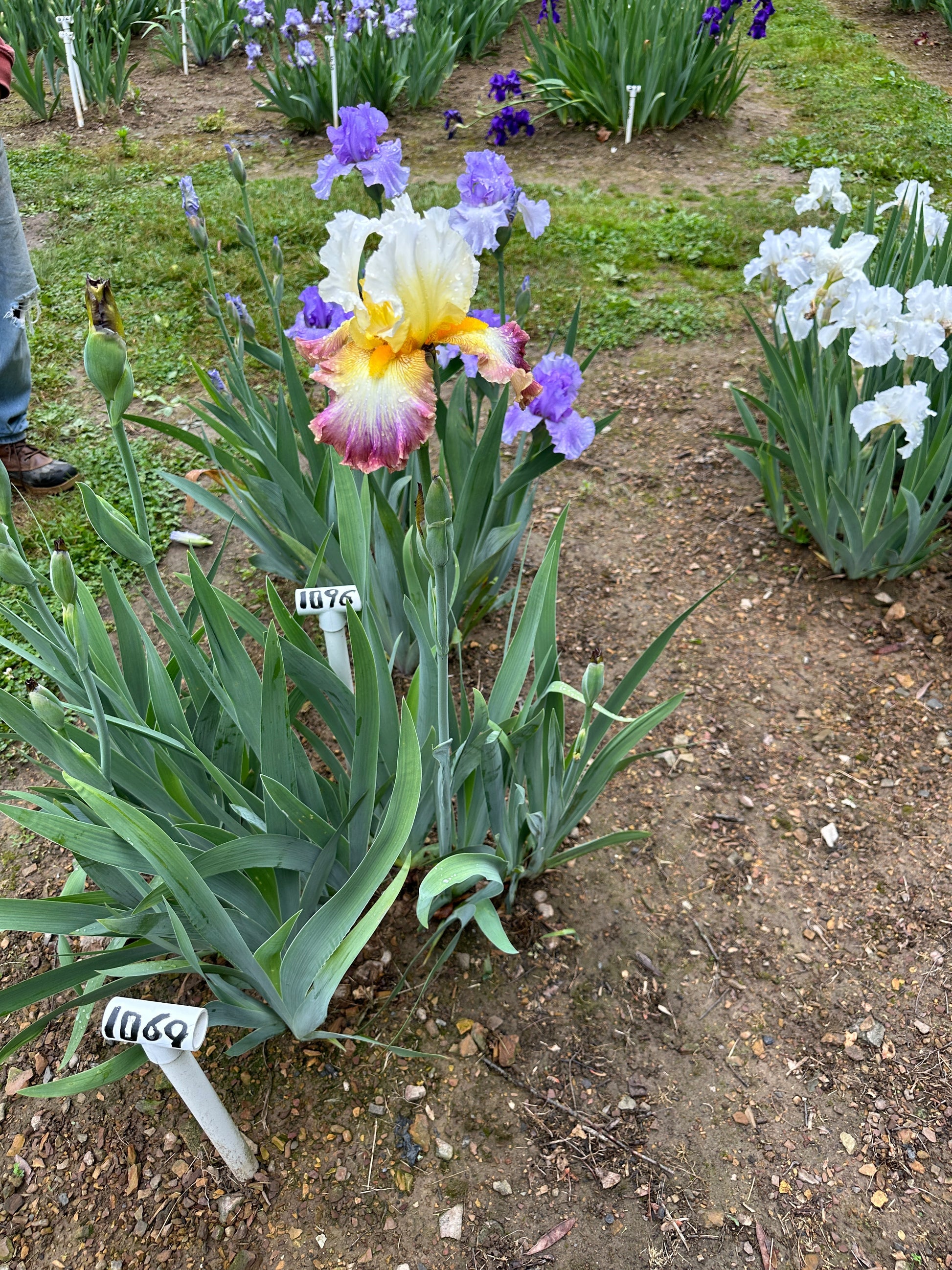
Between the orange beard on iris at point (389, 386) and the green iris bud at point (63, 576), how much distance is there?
1.12 feet

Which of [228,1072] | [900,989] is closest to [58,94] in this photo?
[228,1072]

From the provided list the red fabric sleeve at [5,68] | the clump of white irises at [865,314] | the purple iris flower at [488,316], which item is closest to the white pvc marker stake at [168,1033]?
the purple iris flower at [488,316]

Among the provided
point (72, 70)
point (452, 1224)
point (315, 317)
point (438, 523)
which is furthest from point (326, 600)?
point (72, 70)

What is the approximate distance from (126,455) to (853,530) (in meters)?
1.80

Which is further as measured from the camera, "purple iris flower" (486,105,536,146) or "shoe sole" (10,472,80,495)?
"purple iris flower" (486,105,536,146)

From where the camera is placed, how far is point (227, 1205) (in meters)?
1.33

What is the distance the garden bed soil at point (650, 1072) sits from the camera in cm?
132

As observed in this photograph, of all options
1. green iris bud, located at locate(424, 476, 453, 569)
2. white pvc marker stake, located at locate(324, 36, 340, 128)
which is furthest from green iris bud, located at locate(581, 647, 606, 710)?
white pvc marker stake, located at locate(324, 36, 340, 128)

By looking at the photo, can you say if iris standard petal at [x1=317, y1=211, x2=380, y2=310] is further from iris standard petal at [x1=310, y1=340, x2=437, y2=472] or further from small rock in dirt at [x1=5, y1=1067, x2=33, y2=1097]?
small rock in dirt at [x1=5, y1=1067, x2=33, y2=1097]

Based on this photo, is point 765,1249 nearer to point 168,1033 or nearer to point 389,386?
point 168,1033

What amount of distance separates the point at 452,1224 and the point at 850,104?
598 cm

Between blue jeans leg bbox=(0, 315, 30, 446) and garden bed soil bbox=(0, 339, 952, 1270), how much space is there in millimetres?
1493

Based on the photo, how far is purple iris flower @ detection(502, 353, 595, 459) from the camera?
59.5 inches

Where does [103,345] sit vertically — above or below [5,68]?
below
